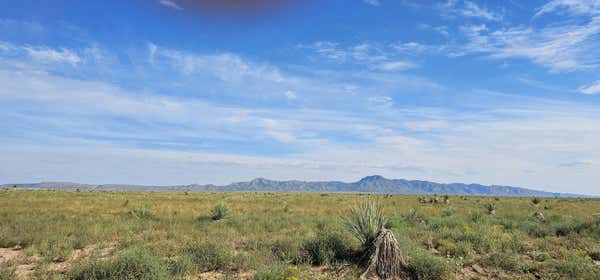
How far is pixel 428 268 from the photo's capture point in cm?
768

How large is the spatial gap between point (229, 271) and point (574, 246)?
10.2 m

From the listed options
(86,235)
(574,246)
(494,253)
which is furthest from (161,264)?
(574,246)

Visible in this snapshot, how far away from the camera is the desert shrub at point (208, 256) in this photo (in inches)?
316

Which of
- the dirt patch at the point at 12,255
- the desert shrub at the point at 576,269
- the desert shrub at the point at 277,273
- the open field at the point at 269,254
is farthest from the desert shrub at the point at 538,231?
the dirt patch at the point at 12,255

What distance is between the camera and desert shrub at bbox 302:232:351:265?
8.55m

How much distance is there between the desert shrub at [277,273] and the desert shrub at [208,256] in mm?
1446

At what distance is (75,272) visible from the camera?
6914 mm

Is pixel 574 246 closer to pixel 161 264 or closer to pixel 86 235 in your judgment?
pixel 161 264

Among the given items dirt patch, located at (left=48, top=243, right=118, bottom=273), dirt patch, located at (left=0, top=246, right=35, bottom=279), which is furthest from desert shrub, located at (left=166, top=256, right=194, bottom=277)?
dirt patch, located at (left=0, top=246, right=35, bottom=279)

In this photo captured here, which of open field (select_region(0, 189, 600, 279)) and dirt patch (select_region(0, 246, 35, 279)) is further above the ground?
open field (select_region(0, 189, 600, 279))

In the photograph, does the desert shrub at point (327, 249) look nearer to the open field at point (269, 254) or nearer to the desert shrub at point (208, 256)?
the open field at point (269, 254)

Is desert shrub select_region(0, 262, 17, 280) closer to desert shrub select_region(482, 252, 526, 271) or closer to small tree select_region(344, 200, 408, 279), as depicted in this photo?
small tree select_region(344, 200, 408, 279)

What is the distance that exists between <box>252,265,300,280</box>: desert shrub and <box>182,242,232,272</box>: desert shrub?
145cm

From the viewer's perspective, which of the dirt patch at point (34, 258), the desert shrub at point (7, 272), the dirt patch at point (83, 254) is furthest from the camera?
the dirt patch at point (83, 254)
